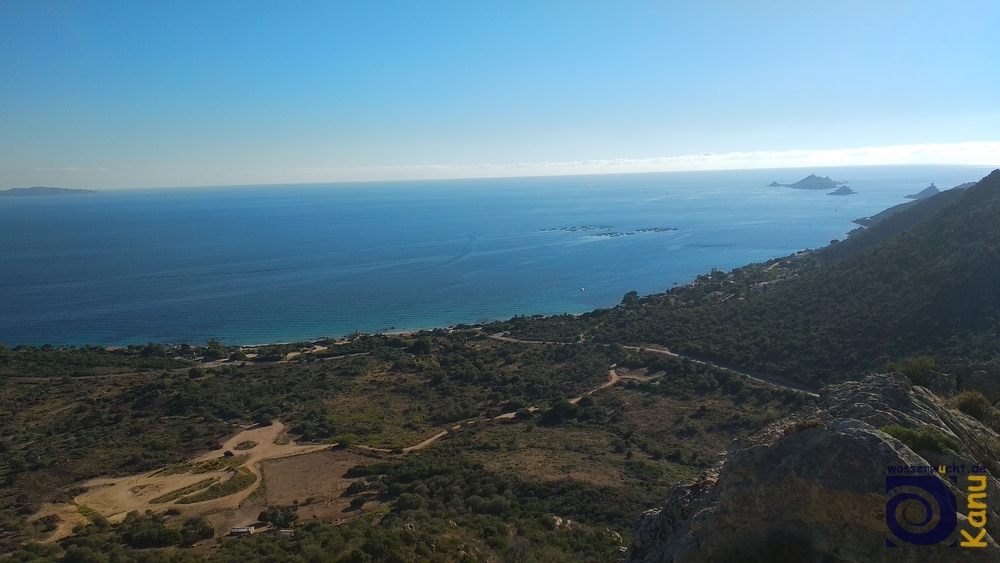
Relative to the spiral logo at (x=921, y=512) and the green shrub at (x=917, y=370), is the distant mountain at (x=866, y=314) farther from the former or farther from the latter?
the spiral logo at (x=921, y=512)

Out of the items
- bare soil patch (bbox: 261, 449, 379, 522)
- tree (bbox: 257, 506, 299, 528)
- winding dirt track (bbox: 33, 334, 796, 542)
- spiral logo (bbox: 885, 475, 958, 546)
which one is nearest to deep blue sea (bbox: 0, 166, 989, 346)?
winding dirt track (bbox: 33, 334, 796, 542)

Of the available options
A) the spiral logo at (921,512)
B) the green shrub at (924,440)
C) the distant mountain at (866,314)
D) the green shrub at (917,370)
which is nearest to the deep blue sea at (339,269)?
the distant mountain at (866,314)

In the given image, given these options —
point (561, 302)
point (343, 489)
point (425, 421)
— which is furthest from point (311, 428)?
point (561, 302)

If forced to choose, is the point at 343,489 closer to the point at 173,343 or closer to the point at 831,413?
the point at 831,413

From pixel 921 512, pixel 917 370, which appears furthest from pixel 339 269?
pixel 921 512

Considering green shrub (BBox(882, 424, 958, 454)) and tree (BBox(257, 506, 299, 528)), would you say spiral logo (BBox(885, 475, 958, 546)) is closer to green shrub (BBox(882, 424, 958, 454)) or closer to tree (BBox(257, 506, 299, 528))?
green shrub (BBox(882, 424, 958, 454))

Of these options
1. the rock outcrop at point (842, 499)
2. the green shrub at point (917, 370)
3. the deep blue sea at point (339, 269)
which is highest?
the rock outcrop at point (842, 499)

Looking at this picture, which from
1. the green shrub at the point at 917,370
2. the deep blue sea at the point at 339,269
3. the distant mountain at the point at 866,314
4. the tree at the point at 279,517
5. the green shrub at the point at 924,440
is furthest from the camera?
the deep blue sea at the point at 339,269
